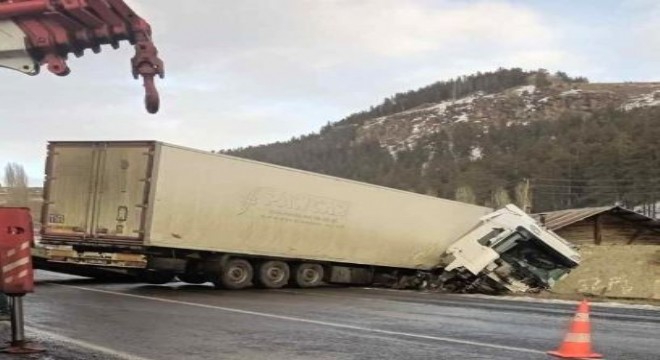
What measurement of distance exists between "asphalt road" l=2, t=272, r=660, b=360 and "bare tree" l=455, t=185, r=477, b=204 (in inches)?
2720

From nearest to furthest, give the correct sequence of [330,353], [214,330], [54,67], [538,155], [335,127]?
[54,67], [330,353], [214,330], [538,155], [335,127]

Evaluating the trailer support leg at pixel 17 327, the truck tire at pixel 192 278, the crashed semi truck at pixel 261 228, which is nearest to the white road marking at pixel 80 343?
the trailer support leg at pixel 17 327

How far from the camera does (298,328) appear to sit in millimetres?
9984

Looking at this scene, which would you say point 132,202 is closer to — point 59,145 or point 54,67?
point 59,145

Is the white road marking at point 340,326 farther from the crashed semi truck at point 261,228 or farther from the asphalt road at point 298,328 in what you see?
the crashed semi truck at point 261,228

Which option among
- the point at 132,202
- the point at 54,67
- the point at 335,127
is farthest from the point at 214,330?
the point at 335,127

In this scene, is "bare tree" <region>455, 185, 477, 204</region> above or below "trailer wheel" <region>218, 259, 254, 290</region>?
above

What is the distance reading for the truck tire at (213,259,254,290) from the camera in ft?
59.1

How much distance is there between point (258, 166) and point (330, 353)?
10724 millimetres

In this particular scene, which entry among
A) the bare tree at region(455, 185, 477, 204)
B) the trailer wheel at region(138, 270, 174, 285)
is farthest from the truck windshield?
the bare tree at region(455, 185, 477, 204)

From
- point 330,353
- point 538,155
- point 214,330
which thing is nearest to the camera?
point 330,353

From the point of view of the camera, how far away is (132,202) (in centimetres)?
1636

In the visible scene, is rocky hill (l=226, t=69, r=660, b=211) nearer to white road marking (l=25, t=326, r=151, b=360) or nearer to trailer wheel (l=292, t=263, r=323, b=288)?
trailer wheel (l=292, t=263, r=323, b=288)

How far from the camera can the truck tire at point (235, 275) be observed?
59.1ft
